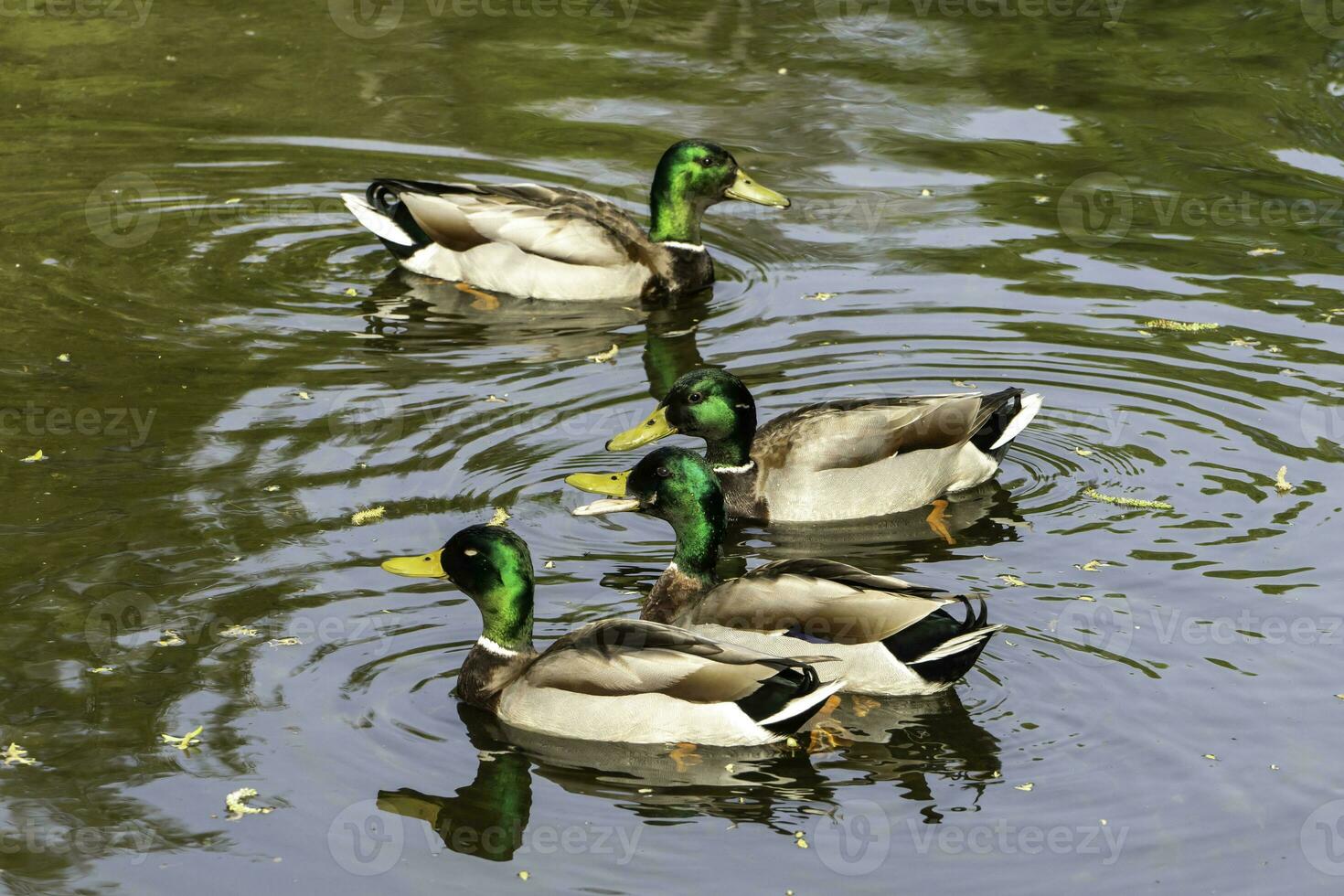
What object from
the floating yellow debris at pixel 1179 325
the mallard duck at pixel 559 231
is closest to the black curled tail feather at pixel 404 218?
the mallard duck at pixel 559 231

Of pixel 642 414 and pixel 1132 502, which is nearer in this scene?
pixel 1132 502

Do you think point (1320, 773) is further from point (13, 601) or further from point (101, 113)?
point (101, 113)

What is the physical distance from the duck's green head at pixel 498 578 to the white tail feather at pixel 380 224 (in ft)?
18.7

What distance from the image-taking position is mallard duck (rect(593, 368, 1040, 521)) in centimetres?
964

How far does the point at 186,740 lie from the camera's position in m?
7.18

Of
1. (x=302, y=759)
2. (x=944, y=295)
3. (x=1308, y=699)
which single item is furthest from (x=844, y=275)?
(x=302, y=759)

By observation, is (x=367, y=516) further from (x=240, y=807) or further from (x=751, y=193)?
(x=751, y=193)

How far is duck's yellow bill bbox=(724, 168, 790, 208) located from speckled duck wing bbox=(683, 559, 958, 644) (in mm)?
5878

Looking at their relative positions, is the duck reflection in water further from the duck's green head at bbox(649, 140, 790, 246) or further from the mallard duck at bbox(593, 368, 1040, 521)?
the duck's green head at bbox(649, 140, 790, 246)

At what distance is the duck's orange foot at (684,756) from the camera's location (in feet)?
23.5

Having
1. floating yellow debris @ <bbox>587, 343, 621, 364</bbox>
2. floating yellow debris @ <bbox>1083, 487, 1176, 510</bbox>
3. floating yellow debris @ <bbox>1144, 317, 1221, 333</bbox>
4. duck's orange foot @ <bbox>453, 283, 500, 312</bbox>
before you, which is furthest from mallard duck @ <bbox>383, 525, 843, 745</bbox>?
duck's orange foot @ <bbox>453, 283, 500, 312</bbox>

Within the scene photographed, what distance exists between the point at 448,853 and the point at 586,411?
443 centimetres

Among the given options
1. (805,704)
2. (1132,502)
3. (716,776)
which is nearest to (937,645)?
(805,704)

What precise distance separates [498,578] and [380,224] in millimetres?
5940
